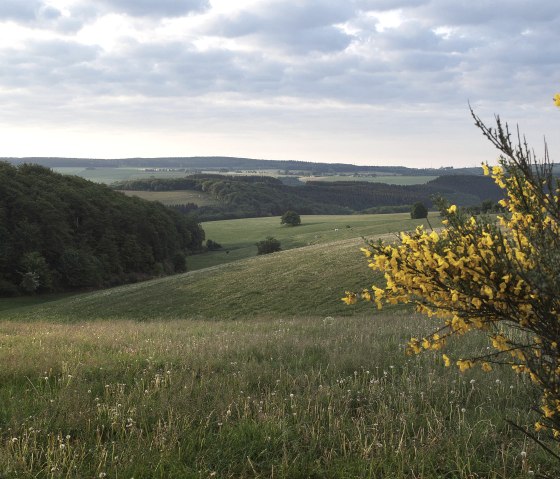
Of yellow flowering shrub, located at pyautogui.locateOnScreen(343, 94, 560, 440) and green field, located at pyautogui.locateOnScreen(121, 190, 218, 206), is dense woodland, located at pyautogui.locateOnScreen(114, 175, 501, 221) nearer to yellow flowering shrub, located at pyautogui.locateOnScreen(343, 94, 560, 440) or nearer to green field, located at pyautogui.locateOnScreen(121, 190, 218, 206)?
green field, located at pyautogui.locateOnScreen(121, 190, 218, 206)

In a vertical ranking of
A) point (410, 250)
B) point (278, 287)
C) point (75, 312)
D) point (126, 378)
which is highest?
point (410, 250)

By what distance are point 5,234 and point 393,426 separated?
6152cm

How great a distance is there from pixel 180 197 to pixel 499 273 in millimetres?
151435

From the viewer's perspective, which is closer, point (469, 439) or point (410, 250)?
point (410, 250)

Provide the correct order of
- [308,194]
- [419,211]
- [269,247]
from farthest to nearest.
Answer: [308,194] → [419,211] → [269,247]

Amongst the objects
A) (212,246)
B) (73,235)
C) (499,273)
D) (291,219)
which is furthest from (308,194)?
(499,273)

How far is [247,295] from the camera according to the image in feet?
110

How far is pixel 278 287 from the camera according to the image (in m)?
34.2

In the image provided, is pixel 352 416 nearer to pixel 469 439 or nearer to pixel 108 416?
pixel 469 439

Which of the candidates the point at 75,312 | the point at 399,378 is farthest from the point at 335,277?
the point at 399,378

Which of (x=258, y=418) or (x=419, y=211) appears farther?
(x=419, y=211)

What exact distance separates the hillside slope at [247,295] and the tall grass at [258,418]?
19144mm

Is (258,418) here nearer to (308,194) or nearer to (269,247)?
(269,247)

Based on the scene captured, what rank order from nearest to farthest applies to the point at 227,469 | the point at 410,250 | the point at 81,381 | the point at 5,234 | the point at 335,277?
the point at 410,250, the point at 227,469, the point at 81,381, the point at 335,277, the point at 5,234
